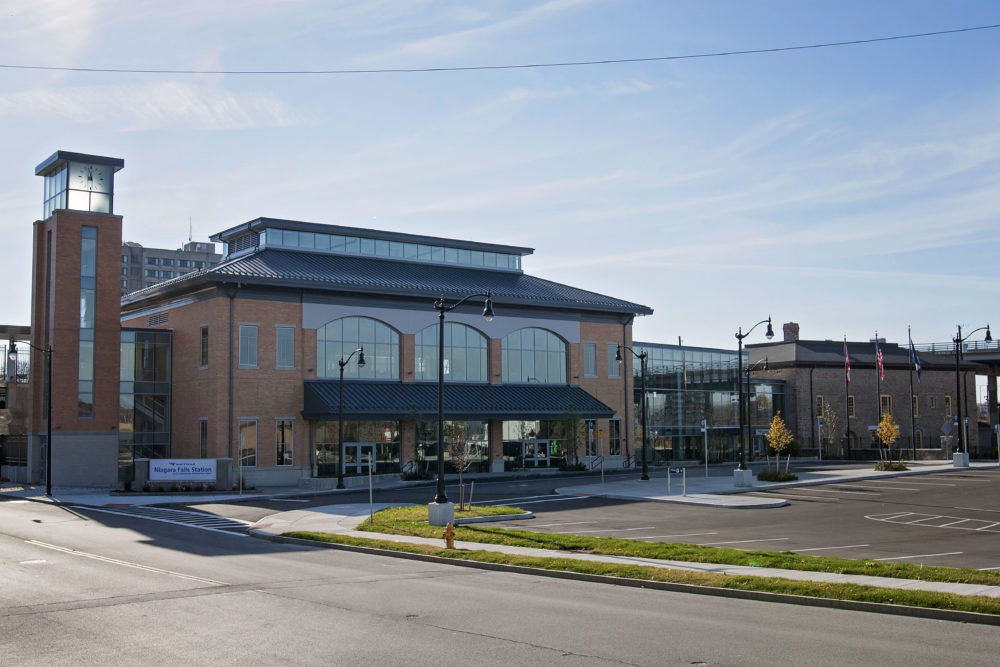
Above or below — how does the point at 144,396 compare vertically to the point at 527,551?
above

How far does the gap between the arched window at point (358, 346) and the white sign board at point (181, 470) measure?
860 cm

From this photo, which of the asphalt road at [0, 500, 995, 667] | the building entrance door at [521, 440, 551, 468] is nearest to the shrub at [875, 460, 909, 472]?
the building entrance door at [521, 440, 551, 468]

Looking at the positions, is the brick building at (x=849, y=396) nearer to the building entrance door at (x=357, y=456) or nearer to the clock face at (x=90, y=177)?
the building entrance door at (x=357, y=456)

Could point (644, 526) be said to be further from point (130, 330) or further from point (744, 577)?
point (130, 330)

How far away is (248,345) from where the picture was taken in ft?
164

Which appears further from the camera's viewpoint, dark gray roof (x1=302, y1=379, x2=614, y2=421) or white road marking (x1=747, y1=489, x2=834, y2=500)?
dark gray roof (x1=302, y1=379, x2=614, y2=421)

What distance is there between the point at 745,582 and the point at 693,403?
5653 centimetres

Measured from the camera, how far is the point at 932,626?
12953mm

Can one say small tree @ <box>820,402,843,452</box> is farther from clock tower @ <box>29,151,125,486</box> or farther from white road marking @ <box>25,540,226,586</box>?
white road marking @ <box>25,540,226,586</box>

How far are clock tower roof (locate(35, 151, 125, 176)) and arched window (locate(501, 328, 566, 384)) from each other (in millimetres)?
25221

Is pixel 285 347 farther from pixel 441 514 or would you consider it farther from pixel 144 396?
pixel 441 514

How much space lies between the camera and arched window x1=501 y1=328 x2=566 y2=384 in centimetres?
6116

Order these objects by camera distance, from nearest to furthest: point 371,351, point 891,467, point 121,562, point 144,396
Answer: point 121,562 → point 891,467 → point 144,396 → point 371,351

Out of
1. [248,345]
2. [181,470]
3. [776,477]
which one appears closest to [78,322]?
[248,345]
